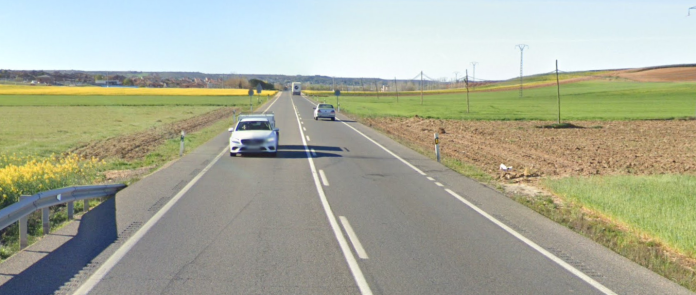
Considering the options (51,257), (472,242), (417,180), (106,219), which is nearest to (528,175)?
(417,180)

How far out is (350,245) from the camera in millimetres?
8781

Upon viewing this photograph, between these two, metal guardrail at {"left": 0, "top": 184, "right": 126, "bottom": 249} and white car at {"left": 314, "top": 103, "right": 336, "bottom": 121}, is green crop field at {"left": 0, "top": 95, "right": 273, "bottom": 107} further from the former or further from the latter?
metal guardrail at {"left": 0, "top": 184, "right": 126, "bottom": 249}

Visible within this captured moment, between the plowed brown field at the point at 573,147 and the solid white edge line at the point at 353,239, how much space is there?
8.70 metres

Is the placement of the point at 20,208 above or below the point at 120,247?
above

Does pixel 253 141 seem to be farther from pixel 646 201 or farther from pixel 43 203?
pixel 646 201

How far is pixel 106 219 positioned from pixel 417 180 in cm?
801

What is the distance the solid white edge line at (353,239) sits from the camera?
8.28 m

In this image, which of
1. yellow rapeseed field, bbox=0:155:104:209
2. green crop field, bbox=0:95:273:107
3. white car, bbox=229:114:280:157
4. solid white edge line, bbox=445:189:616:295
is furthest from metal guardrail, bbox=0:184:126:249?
green crop field, bbox=0:95:273:107

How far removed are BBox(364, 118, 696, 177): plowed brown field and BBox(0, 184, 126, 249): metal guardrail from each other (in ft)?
37.1

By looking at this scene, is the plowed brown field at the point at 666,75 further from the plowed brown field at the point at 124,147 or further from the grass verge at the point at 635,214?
the grass verge at the point at 635,214

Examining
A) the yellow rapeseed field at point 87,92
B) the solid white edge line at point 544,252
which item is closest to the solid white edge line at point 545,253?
the solid white edge line at point 544,252

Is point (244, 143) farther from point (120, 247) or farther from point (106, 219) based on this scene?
point (120, 247)

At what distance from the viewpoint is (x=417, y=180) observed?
15906 mm

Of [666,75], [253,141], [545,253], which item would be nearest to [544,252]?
[545,253]
